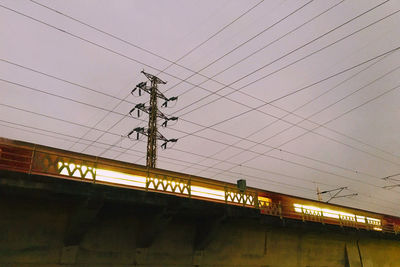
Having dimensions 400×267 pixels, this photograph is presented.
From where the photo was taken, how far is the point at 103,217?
10.6 meters

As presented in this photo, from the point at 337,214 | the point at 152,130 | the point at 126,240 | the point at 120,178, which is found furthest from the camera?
the point at 337,214

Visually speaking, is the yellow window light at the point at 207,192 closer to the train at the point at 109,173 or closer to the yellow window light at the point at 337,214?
the train at the point at 109,173

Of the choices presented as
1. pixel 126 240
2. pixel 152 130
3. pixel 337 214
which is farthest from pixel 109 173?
pixel 337 214

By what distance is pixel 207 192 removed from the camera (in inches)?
544

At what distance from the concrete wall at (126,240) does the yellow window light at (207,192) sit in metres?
1.13

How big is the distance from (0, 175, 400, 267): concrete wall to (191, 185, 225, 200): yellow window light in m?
1.13

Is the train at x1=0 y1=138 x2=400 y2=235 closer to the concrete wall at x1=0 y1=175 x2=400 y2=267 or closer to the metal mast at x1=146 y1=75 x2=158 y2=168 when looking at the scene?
the concrete wall at x1=0 y1=175 x2=400 y2=267

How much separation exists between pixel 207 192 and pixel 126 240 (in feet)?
14.6

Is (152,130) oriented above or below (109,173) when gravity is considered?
above

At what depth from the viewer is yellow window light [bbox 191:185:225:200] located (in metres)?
13.3

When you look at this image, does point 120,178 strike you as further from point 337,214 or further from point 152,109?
point 337,214

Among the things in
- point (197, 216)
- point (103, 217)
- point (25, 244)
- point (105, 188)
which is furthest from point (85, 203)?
point (197, 216)

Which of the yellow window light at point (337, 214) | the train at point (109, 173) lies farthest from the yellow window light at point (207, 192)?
the yellow window light at point (337, 214)

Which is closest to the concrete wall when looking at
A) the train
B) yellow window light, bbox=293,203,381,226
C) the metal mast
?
the train
